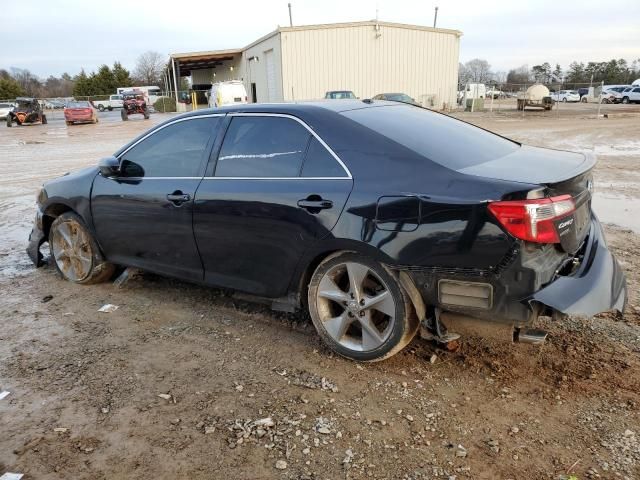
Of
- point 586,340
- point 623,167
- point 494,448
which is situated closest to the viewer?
point 494,448

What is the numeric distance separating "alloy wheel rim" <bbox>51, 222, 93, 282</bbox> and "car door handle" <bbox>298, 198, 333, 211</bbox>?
8.51 feet

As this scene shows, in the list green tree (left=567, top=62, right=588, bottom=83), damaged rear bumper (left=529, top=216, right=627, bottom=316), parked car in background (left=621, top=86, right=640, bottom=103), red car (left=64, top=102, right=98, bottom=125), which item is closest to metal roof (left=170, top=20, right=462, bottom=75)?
red car (left=64, top=102, right=98, bottom=125)

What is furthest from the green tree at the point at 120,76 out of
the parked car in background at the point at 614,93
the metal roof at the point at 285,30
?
the parked car in background at the point at 614,93

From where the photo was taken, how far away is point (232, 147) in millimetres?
3875

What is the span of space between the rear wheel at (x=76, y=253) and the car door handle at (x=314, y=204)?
Result: 2.45 metres

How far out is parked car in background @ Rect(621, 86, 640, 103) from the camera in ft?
146

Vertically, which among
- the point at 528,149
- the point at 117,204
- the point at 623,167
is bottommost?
the point at 623,167

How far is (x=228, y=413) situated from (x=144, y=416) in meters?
0.47

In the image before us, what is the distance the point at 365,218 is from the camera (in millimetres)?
3121

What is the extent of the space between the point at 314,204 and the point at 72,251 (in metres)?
2.95

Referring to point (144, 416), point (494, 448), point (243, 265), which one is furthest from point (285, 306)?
point (494, 448)

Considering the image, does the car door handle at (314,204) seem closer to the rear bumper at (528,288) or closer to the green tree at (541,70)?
the rear bumper at (528,288)

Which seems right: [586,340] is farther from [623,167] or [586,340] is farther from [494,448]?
[623,167]

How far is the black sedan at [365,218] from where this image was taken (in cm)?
281
